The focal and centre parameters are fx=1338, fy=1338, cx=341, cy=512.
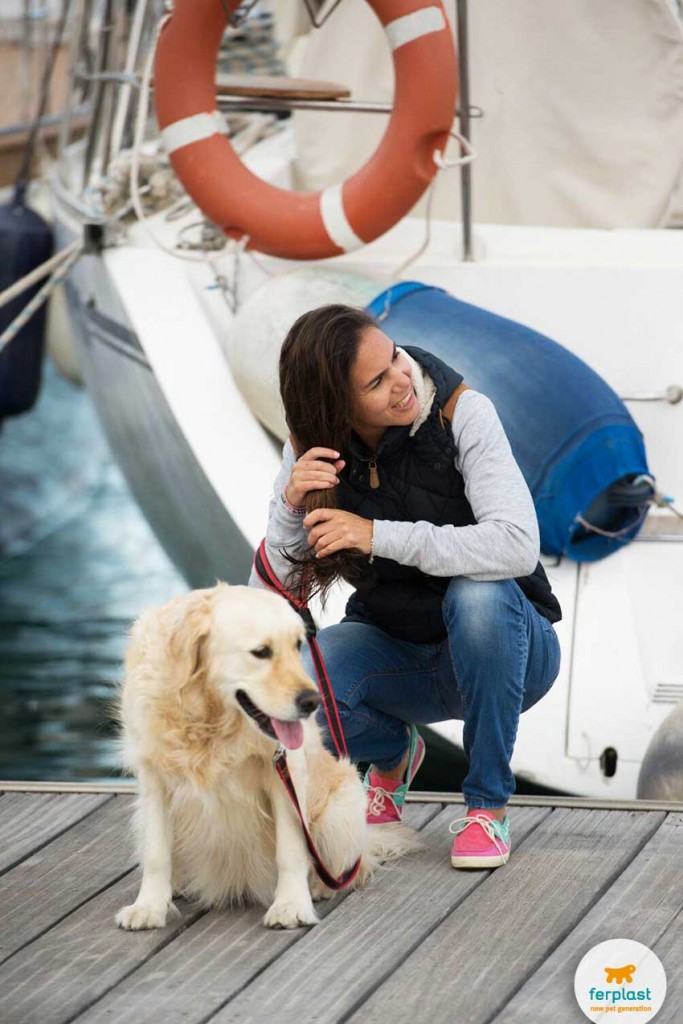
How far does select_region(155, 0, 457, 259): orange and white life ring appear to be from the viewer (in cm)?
418

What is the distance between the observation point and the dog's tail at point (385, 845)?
2.32 m

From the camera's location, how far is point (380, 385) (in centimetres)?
218

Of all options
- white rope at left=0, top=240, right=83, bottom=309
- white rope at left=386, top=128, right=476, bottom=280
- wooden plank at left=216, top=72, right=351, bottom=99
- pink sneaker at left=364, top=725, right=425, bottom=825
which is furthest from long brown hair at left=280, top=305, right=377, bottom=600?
wooden plank at left=216, top=72, right=351, bottom=99

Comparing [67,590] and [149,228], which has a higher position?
[149,228]

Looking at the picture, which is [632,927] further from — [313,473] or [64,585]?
[64,585]

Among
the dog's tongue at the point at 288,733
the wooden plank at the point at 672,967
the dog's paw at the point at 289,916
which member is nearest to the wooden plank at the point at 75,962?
the dog's paw at the point at 289,916

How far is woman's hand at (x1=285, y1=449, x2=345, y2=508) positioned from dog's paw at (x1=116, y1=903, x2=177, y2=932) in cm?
70

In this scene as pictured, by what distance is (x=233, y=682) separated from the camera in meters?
2.00

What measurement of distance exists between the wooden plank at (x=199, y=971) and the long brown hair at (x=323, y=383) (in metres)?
0.59

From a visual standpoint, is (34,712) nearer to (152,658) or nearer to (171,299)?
(171,299)

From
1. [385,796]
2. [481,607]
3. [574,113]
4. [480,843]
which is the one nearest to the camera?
[481,607]

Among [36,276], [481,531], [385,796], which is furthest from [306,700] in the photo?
[36,276]

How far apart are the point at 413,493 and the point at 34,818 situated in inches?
40.6

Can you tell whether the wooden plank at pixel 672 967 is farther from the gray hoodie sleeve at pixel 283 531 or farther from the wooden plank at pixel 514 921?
the gray hoodie sleeve at pixel 283 531
